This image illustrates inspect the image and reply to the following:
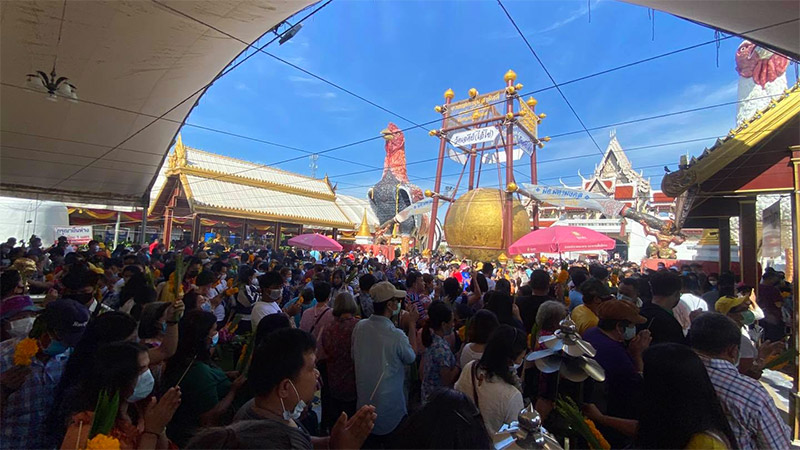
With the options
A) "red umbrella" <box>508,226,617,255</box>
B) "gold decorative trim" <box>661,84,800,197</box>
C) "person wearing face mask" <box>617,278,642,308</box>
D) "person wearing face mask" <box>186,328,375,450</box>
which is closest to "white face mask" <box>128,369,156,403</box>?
"person wearing face mask" <box>186,328,375,450</box>

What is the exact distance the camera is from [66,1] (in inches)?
157

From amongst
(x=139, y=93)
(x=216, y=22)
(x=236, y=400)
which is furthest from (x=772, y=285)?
(x=139, y=93)

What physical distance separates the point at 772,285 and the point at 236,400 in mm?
8539

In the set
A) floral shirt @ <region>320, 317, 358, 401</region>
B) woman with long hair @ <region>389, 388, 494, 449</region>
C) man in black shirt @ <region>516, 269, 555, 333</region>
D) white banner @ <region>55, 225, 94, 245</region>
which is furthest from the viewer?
white banner @ <region>55, 225, 94, 245</region>

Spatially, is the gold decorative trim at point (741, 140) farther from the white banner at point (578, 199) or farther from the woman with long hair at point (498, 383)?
the white banner at point (578, 199)

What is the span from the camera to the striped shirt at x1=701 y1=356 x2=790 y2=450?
66.4 inches

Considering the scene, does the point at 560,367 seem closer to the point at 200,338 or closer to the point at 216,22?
Answer: the point at 200,338

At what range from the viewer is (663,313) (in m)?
3.12

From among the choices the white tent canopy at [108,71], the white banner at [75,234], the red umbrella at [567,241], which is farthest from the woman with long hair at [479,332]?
the white banner at [75,234]

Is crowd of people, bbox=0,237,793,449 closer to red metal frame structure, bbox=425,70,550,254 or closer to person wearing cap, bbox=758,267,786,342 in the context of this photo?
person wearing cap, bbox=758,267,786,342

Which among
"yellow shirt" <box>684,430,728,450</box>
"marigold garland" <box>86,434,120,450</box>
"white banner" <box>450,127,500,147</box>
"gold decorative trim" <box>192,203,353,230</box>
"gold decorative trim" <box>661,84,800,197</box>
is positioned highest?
"white banner" <box>450,127,500,147</box>

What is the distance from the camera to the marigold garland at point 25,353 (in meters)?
1.79

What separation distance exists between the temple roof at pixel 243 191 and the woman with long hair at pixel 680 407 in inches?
576

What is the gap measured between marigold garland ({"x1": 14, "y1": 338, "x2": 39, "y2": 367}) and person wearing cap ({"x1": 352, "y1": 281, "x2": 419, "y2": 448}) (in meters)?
1.75
